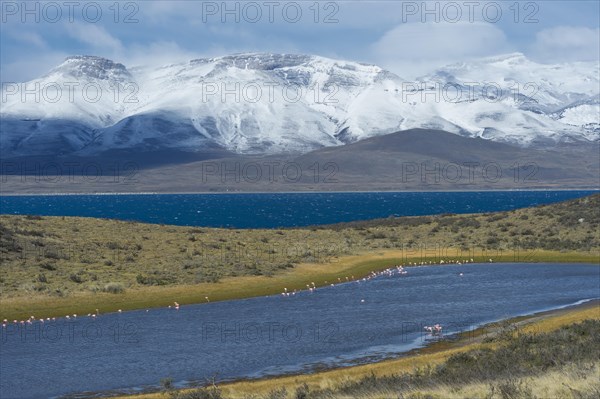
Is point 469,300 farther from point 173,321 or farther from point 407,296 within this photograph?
point 173,321

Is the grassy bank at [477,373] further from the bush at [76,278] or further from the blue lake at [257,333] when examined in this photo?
the bush at [76,278]

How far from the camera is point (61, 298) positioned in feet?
164

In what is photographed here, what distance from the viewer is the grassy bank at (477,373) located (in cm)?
2255

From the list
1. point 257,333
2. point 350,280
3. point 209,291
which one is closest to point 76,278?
point 209,291

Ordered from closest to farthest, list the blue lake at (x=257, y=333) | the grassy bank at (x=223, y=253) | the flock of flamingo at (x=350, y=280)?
the blue lake at (x=257, y=333) < the flock of flamingo at (x=350, y=280) < the grassy bank at (x=223, y=253)

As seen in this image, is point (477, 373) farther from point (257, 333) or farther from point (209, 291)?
point (209, 291)

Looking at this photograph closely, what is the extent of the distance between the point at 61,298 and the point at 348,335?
18245 mm

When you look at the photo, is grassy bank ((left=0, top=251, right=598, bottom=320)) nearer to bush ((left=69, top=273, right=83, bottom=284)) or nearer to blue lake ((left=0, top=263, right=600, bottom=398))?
blue lake ((left=0, top=263, right=600, bottom=398))

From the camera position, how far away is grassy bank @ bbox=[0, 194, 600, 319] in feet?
171

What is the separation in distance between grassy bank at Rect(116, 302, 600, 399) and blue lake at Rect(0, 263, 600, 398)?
8.97 feet

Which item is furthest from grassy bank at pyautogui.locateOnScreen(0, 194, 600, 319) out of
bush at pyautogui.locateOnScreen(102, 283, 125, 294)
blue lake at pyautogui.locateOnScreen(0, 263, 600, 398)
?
blue lake at pyautogui.locateOnScreen(0, 263, 600, 398)

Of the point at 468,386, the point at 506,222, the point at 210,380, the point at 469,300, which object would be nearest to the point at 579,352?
the point at 468,386

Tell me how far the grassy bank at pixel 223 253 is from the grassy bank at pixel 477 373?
20.9 meters

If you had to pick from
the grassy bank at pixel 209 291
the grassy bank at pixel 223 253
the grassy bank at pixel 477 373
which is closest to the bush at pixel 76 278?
the grassy bank at pixel 223 253
